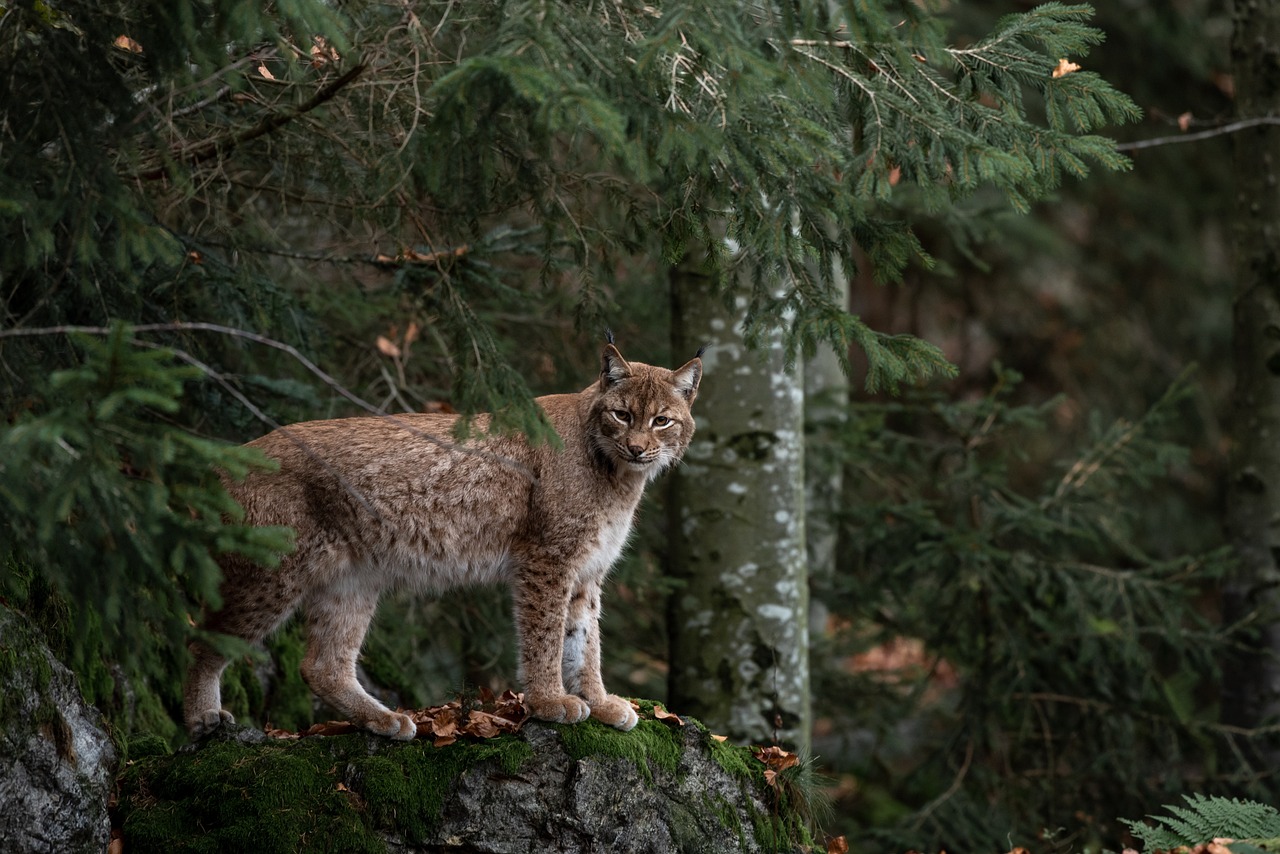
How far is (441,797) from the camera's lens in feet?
16.0

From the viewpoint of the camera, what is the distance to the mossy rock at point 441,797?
467cm

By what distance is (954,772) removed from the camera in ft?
29.3

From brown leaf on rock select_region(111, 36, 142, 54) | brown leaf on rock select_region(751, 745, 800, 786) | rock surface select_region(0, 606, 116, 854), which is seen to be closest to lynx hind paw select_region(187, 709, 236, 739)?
rock surface select_region(0, 606, 116, 854)

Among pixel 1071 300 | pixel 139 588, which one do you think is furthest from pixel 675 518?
pixel 1071 300

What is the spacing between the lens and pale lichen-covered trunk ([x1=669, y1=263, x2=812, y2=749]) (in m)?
7.09

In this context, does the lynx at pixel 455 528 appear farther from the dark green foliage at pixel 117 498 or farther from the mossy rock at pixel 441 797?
the dark green foliage at pixel 117 498

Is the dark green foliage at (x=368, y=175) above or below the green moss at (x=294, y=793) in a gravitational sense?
above

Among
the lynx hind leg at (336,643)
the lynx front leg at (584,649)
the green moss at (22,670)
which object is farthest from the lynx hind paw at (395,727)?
the green moss at (22,670)

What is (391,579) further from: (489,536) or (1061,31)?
(1061,31)

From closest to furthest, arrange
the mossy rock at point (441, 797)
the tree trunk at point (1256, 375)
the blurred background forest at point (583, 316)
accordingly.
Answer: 1. the blurred background forest at point (583, 316)
2. the mossy rock at point (441, 797)
3. the tree trunk at point (1256, 375)

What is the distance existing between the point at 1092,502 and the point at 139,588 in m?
7.14

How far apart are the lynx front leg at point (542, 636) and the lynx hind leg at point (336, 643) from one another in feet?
2.30

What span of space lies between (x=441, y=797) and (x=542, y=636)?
0.79m

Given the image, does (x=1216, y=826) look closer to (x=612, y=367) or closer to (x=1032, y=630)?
(x=612, y=367)
